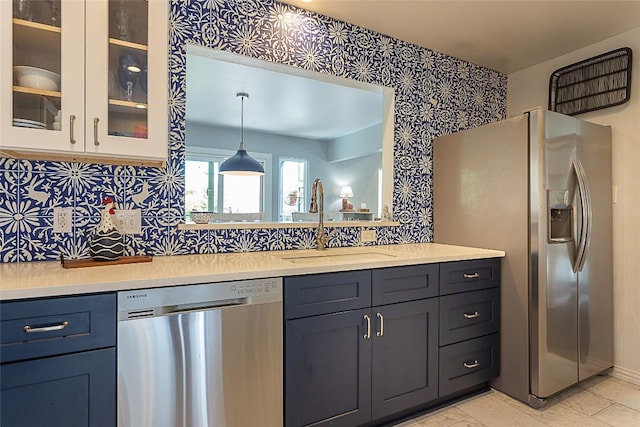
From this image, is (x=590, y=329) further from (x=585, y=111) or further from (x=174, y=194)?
(x=174, y=194)

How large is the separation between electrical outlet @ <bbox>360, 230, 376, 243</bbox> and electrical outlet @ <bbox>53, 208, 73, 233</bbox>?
67.1 inches

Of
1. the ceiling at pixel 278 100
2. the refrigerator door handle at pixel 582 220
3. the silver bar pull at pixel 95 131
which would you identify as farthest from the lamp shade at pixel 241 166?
the refrigerator door handle at pixel 582 220

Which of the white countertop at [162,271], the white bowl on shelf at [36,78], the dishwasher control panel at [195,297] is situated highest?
the white bowl on shelf at [36,78]

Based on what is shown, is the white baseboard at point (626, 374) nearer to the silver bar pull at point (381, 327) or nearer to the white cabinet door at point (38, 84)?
the silver bar pull at point (381, 327)

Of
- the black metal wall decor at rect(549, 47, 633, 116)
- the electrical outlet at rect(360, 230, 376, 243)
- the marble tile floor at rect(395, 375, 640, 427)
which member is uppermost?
the black metal wall decor at rect(549, 47, 633, 116)

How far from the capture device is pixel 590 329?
94.0 inches

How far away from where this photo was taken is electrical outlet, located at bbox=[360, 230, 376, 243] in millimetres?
2555

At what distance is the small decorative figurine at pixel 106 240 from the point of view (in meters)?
1.65

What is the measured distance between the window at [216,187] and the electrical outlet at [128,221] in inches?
161

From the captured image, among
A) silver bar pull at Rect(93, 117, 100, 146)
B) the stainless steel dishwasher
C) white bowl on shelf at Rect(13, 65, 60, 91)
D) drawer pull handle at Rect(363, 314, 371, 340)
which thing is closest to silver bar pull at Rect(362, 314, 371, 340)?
drawer pull handle at Rect(363, 314, 371, 340)

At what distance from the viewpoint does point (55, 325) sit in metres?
1.18

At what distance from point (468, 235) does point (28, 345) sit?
2.44 metres

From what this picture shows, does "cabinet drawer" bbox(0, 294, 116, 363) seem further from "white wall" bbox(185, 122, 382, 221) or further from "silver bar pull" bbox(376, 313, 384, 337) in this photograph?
"white wall" bbox(185, 122, 382, 221)

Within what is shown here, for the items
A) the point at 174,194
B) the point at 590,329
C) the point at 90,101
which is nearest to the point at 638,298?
the point at 590,329
